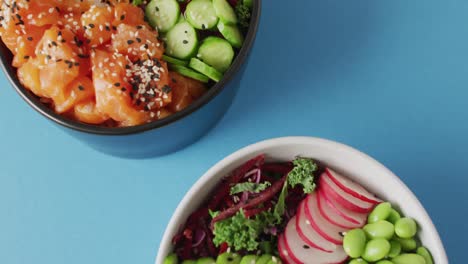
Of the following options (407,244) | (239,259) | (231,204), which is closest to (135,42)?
(231,204)

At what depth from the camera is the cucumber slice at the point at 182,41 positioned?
1.56 meters

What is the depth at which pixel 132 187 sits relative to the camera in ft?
5.92

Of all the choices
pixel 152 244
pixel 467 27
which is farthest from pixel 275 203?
pixel 467 27

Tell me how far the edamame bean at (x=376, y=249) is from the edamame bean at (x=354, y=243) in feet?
0.04

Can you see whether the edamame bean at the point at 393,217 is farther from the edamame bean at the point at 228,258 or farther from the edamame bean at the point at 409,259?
the edamame bean at the point at 228,258

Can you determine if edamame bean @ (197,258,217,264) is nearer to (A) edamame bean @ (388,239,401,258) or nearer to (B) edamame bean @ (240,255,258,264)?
(B) edamame bean @ (240,255,258,264)

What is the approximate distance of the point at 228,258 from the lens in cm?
146

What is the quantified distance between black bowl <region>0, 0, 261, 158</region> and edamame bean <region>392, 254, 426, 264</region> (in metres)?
0.54

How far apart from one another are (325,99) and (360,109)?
0.34 feet

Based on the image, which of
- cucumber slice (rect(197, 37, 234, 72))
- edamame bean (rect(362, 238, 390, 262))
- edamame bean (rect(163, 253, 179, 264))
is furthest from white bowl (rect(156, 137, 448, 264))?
cucumber slice (rect(197, 37, 234, 72))

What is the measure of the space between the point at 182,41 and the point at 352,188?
53 cm

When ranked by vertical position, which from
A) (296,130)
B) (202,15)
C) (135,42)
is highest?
(202,15)

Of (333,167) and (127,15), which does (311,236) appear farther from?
(127,15)

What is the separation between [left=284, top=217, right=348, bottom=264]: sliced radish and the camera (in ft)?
4.78
